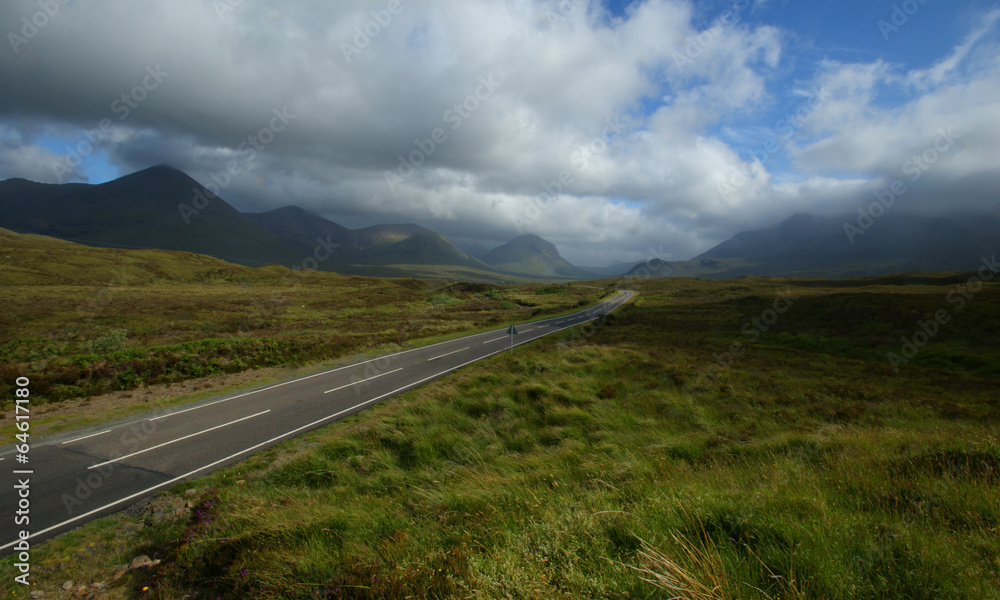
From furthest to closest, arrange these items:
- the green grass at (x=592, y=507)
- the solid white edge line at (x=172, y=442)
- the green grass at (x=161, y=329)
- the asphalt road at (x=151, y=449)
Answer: the green grass at (x=161, y=329)
the solid white edge line at (x=172, y=442)
the asphalt road at (x=151, y=449)
the green grass at (x=592, y=507)

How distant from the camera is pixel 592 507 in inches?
174

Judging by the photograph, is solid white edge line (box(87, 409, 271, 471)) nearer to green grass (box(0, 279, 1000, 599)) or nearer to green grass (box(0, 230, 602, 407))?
green grass (box(0, 279, 1000, 599))

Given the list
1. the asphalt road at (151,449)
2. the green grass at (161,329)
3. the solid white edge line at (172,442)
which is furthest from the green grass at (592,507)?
the green grass at (161,329)

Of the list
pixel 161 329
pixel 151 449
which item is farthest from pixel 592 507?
pixel 161 329

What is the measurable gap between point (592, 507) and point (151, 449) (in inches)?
444

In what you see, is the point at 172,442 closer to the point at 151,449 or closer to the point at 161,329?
the point at 151,449

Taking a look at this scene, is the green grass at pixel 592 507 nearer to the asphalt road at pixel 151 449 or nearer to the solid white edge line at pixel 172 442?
the asphalt road at pixel 151 449

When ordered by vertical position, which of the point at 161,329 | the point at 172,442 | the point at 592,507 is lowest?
the point at 172,442

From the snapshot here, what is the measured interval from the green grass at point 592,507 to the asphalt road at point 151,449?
941 mm

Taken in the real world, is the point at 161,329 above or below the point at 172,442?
above

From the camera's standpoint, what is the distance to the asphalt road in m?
7.12

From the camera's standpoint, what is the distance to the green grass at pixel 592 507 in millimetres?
3072

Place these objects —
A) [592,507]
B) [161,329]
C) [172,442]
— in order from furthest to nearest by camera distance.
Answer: [161,329] → [172,442] → [592,507]

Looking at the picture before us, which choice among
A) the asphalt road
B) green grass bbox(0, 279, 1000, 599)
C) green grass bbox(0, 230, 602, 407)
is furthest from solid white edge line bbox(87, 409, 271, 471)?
green grass bbox(0, 230, 602, 407)
